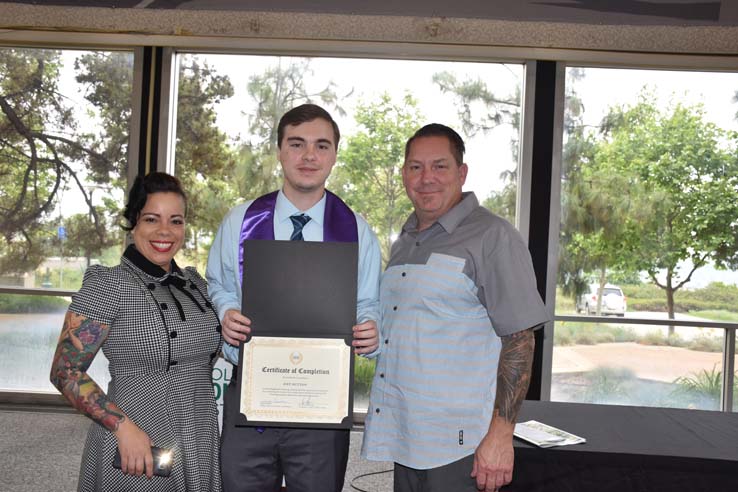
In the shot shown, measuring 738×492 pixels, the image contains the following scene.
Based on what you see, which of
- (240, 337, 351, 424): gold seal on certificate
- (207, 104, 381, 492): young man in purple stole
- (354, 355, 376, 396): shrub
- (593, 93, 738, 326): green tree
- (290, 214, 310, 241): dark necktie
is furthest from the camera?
(354, 355, 376, 396): shrub

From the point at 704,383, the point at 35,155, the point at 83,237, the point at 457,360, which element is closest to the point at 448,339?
the point at 457,360

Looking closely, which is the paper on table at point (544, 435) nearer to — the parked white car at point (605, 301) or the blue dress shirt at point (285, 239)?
the blue dress shirt at point (285, 239)

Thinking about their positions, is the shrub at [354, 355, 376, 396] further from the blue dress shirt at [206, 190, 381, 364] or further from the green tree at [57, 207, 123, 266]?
the blue dress shirt at [206, 190, 381, 364]

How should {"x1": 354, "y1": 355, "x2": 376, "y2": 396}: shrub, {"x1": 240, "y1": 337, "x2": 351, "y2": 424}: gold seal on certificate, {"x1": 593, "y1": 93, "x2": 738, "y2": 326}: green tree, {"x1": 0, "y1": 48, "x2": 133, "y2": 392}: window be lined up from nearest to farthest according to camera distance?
{"x1": 240, "y1": 337, "x2": 351, "y2": 424}: gold seal on certificate, {"x1": 593, "y1": 93, "x2": 738, "y2": 326}: green tree, {"x1": 354, "y1": 355, "x2": 376, "y2": 396}: shrub, {"x1": 0, "y1": 48, "x2": 133, "y2": 392}: window

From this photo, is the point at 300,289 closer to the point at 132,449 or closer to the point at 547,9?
the point at 132,449

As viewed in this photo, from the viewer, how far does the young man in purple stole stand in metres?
1.92

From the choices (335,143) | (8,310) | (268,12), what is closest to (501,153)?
(268,12)

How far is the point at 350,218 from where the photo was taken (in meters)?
2.05

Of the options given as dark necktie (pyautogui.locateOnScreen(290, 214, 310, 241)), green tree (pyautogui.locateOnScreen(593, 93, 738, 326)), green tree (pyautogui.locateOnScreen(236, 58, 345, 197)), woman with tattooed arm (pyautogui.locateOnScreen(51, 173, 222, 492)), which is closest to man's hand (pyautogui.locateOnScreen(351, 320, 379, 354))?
dark necktie (pyautogui.locateOnScreen(290, 214, 310, 241))

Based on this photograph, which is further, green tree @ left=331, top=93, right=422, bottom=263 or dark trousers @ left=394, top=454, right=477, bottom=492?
green tree @ left=331, top=93, right=422, bottom=263

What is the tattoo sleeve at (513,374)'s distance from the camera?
1.96 meters

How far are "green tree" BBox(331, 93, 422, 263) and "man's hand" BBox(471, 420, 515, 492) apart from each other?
3056mm

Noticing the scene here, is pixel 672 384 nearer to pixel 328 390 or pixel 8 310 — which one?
pixel 328 390

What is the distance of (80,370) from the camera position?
1858 millimetres
